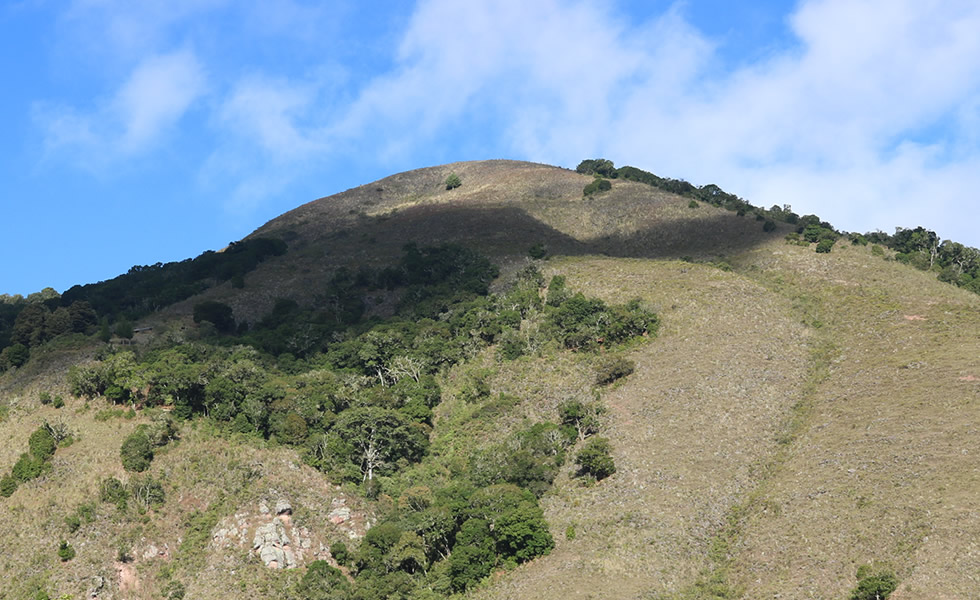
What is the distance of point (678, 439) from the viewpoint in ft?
227

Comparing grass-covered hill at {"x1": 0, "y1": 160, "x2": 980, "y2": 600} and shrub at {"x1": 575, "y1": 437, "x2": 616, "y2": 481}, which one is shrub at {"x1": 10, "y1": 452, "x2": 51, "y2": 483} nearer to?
grass-covered hill at {"x1": 0, "y1": 160, "x2": 980, "y2": 600}

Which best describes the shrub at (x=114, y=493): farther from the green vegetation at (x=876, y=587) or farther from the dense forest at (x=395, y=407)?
the green vegetation at (x=876, y=587)

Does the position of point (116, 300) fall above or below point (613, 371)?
above

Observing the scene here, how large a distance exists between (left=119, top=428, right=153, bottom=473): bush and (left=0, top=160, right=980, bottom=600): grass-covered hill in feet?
0.72

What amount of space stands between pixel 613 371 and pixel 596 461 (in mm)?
15327

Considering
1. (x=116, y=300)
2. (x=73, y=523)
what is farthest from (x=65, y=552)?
(x=116, y=300)

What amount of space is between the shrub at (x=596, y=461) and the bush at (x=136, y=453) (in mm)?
32316

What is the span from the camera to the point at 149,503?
6350cm

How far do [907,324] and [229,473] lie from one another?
60.0m

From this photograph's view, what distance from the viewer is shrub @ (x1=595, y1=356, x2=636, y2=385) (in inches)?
3142

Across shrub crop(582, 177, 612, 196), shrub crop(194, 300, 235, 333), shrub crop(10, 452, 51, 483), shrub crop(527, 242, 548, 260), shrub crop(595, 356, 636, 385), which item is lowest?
shrub crop(10, 452, 51, 483)

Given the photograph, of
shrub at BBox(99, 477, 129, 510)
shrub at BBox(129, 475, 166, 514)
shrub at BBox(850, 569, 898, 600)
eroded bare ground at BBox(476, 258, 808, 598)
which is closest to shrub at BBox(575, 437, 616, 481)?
eroded bare ground at BBox(476, 258, 808, 598)

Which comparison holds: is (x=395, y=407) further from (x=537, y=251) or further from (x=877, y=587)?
(x=877, y=587)

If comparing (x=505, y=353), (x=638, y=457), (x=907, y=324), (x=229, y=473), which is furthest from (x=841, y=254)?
(x=229, y=473)
